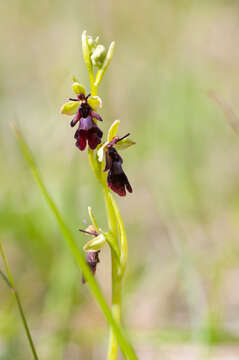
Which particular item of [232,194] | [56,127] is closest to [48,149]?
[56,127]

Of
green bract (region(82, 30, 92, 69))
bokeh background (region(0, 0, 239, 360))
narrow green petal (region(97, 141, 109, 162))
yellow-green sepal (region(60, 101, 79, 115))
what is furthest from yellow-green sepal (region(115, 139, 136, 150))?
bokeh background (region(0, 0, 239, 360))

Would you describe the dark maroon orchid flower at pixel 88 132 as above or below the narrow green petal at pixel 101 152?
above

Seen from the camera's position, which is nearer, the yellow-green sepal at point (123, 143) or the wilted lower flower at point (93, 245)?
the wilted lower flower at point (93, 245)

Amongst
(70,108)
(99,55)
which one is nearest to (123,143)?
(70,108)

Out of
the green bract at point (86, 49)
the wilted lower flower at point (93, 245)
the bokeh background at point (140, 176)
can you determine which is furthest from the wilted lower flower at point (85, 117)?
the bokeh background at point (140, 176)

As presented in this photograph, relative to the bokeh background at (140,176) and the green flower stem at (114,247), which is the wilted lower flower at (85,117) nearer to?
the green flower stem at (114,247)

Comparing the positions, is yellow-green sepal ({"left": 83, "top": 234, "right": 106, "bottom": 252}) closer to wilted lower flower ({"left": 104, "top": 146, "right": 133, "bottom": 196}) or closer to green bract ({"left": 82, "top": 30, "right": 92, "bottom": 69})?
wilted lower flower ({"left": 104, "top": 146, "right": 133, "bottom": 196})
